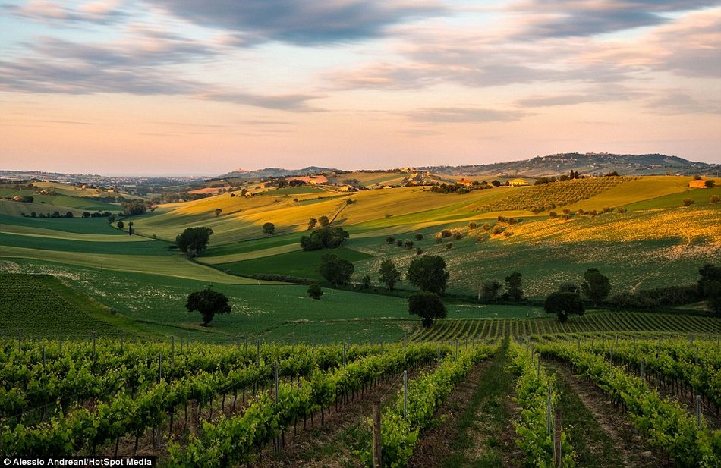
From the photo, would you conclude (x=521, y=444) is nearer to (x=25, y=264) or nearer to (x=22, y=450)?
(x=22, y=450)

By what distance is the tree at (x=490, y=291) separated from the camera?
99.4 meters

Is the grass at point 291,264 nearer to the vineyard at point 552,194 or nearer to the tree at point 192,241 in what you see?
the tree at point 192,241

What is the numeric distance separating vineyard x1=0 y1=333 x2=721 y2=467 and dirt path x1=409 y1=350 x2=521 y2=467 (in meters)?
0.18

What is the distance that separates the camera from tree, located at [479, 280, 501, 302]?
326 feet

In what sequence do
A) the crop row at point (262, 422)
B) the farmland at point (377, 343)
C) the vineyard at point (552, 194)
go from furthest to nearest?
the vineyard at point (552, 194), the farmland at point (377, 343), the crop row at point (262, 422)

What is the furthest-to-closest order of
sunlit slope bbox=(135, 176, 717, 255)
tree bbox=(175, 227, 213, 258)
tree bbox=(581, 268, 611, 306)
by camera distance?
sunlit slope bbox=(135, 176, 717, 255)
tree bbox=(175, 227, 213, 258)
tree bbox=(581, 268, 611, 306)

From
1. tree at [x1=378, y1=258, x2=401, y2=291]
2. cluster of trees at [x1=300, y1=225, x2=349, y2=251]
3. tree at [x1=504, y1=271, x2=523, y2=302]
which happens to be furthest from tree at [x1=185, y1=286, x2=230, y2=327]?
cluster of trees at [x1=300, y1=225, x2=349, y2=251]

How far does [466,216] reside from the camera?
15750cm

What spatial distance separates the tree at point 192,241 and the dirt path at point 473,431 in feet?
379

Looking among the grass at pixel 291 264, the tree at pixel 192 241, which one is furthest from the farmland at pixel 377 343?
the tree at pixel 192 241

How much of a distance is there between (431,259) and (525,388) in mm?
72367

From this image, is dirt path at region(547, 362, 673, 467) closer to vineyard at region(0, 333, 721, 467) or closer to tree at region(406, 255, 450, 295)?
vineyard at region(0, 333, 721, 467)

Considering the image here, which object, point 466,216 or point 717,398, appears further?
point 466,216

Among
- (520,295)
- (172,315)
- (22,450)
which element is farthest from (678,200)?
(22,450)
